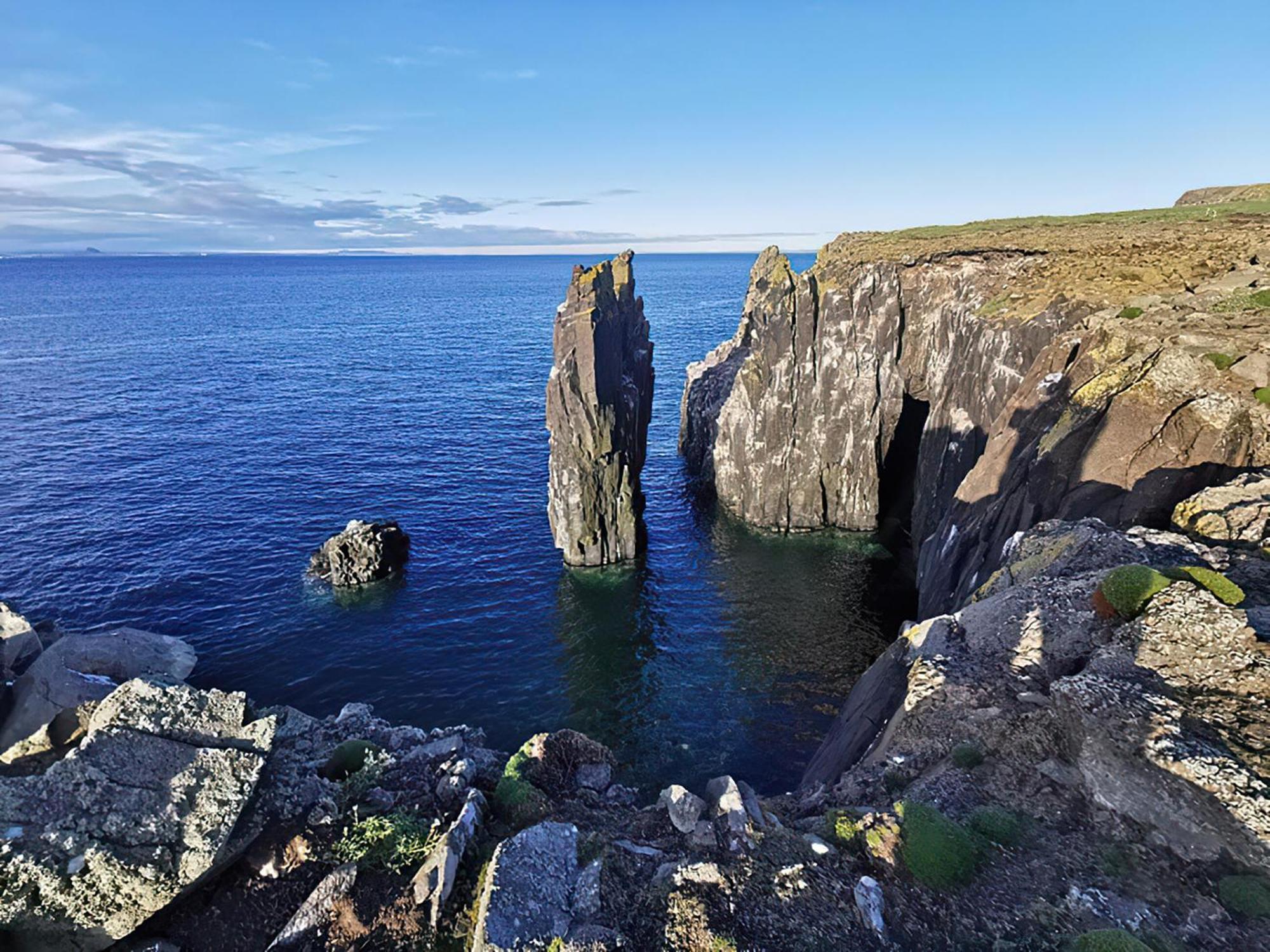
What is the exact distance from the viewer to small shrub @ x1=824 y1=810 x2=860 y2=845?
15570mm

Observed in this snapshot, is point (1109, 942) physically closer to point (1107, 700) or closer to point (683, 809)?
point (1107, 700)

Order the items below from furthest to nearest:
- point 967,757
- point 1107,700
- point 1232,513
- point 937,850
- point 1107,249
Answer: point 1107,249 < point 1232,513 < point 967,757 < point 1107,700 < point 937,850

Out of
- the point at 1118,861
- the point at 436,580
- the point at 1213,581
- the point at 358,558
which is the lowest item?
the point at 436,580

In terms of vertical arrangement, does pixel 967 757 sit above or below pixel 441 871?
below

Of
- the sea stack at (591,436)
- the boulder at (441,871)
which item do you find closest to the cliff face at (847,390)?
the sea stack at (591,436)

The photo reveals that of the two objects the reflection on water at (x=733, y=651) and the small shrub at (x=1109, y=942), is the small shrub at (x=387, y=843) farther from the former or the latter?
the reflection on water at (x=733, y=651)

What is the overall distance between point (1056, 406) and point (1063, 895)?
1099 inches

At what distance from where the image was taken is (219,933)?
44.2 ft

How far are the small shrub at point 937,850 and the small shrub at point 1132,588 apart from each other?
28.5ft

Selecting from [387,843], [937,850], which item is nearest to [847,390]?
[937,850]

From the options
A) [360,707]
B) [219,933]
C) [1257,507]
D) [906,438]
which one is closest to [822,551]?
[906,438]

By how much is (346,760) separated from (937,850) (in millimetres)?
14800

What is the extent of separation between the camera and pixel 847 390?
193 ft

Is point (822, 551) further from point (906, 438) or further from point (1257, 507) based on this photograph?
point (1257, 507)
